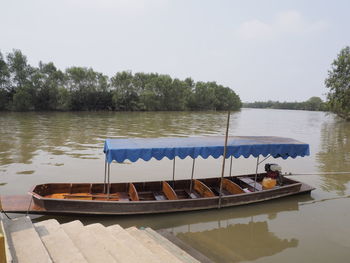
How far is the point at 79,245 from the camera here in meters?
4.31

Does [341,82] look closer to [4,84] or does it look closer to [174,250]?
[174,250]

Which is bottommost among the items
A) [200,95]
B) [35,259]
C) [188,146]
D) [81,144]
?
[81,144]

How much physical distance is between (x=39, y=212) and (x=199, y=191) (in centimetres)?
529

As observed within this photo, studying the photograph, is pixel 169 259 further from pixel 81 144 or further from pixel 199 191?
pixel 81 144

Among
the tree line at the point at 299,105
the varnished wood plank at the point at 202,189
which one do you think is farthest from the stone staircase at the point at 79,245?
the tree line at the point at 299,105

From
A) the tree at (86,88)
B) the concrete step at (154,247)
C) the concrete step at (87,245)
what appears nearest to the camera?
the concrete step at (87,245)

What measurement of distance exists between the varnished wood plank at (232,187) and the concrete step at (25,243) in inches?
265

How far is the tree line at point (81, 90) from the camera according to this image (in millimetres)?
48531

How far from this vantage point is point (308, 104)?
142 m

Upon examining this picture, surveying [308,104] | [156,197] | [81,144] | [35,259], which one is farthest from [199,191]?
[308,104]

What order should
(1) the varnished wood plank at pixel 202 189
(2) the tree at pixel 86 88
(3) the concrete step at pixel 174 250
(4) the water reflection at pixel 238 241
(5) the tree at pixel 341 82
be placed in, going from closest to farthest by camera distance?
(3) the concrete step at pixel 174 250 → (4) the water reflection at pixel 238 241 → (1) the varnished wood plank at pixel 202 189 → (5) the tree at pixel 341 82 → (2) the tree at pixel 86 88

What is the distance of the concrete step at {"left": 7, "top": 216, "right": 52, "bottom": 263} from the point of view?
323cm

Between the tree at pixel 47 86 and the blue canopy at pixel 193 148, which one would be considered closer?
the blue canopy at pixel 193 148

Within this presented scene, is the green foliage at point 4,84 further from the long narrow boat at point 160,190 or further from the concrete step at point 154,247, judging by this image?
the concrete step at point 154,247
